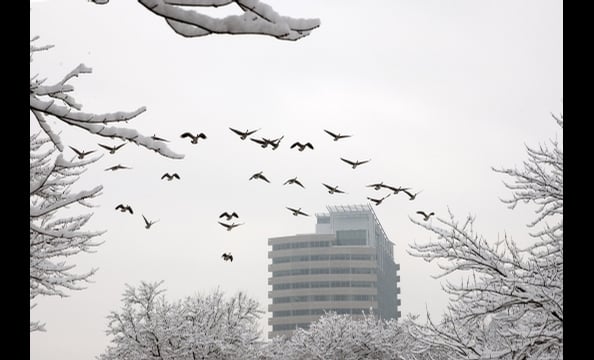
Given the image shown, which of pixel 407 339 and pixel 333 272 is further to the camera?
pixel 333 272

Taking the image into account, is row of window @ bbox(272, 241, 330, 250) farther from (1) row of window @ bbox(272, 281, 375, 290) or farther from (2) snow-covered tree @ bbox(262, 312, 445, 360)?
(2) snow-covered tree @ bbox(262, 312, 445, 360)

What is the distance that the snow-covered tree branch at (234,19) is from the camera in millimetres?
2277

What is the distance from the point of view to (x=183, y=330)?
30.9m

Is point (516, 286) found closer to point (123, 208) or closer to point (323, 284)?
point (123, 208)

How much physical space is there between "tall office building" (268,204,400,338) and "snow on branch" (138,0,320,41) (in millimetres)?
147062

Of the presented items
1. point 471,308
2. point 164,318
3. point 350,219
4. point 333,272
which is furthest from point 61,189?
point 350,219

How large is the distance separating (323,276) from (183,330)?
124 metres

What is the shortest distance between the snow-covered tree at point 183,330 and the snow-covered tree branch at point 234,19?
2820 centimetres

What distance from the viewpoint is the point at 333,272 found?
15400cm

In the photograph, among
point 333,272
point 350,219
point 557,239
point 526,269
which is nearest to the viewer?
point 526,269

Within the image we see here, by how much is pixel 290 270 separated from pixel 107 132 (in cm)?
15572
